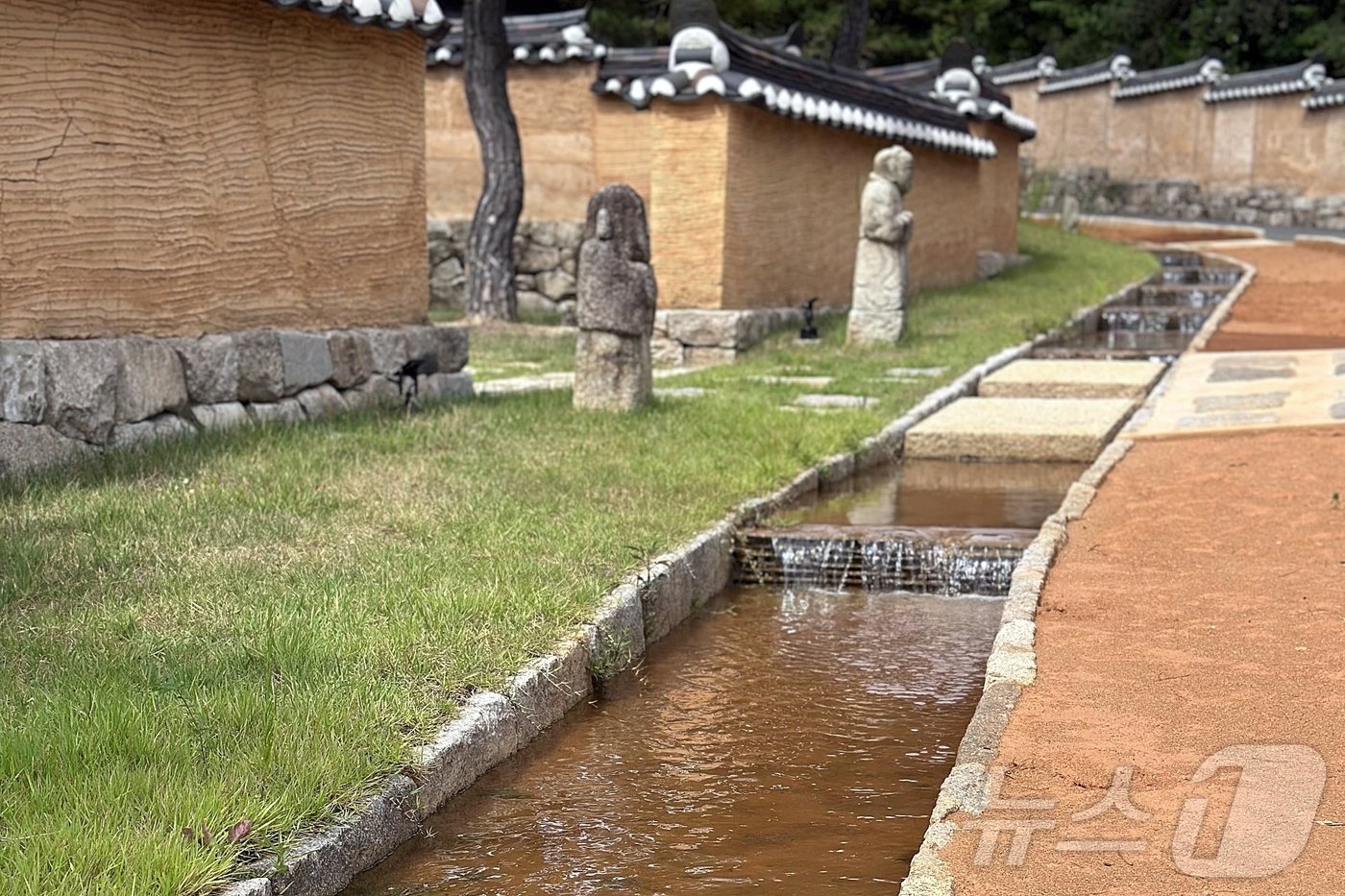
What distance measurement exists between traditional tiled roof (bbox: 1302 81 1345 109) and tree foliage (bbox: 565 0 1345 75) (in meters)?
3.29

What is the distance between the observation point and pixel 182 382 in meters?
8.64

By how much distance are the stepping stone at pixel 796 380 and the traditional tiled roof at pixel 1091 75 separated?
1095 inches

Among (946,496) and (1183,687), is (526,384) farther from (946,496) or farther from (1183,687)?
(1183,687)

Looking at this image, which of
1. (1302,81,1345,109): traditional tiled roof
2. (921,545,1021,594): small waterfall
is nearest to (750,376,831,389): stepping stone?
(921,545,1021,594): small waterfall

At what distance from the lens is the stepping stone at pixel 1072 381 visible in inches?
478

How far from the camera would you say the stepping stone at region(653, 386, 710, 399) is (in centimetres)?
1123

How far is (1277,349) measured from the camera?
47.5ft

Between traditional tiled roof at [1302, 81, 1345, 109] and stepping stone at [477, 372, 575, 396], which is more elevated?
traditional tiled roof at [1302, 81, 1345, 109]

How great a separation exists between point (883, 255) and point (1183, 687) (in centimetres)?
1020

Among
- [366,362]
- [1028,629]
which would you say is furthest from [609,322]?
[1028,629]

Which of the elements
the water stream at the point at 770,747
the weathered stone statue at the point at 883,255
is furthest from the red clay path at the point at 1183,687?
the weathered stone statue at the point at 883,255

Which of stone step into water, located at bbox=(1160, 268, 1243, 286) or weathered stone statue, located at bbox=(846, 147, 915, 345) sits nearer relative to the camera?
weathered stone statue, located at bbox=(846, 147, 915, 345)

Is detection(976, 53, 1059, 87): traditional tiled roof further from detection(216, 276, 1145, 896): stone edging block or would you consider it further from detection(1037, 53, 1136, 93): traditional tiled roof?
detection(216, 276, 1145, 896): stone edging block

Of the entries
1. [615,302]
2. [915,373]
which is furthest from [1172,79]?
[615,302]
